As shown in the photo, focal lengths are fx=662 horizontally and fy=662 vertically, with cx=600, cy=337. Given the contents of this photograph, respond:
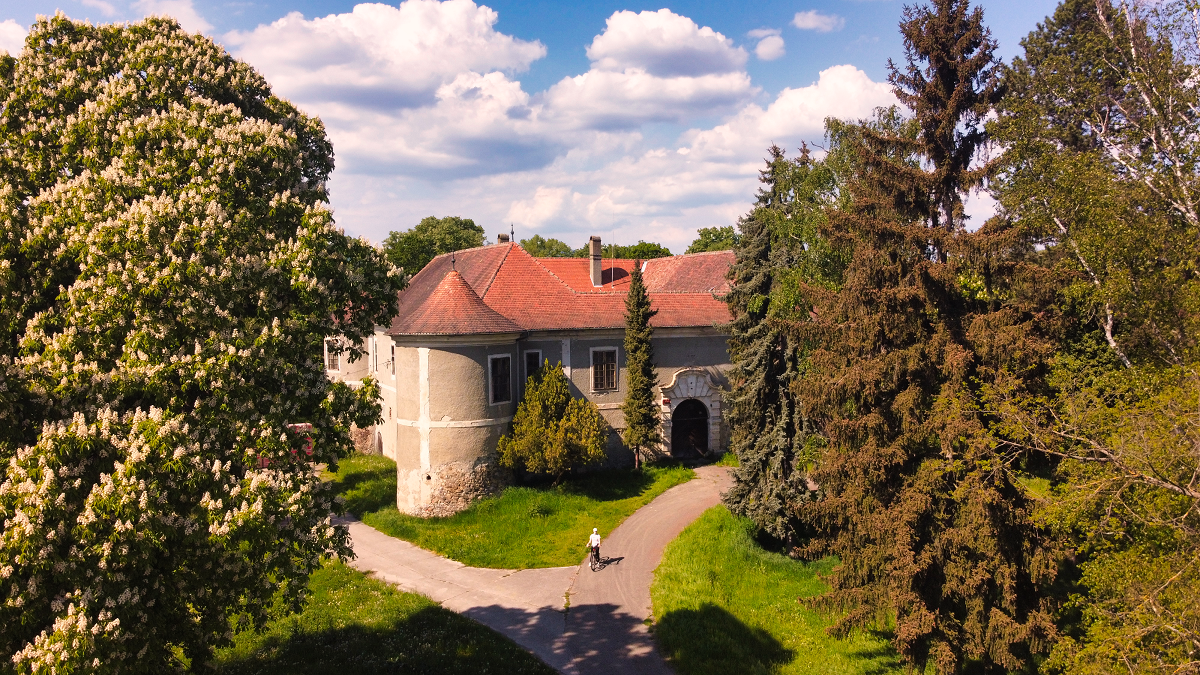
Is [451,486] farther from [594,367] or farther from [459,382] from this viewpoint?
[594,367]

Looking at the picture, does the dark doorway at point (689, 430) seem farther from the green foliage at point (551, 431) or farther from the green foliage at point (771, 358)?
the green foliage at point (771, 358)

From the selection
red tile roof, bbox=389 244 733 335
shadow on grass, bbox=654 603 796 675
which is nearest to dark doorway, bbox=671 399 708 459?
red tile roof, bbox=389 244 733 335

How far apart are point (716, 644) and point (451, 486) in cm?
1144

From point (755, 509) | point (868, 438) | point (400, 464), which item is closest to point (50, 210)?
point (868, 438)

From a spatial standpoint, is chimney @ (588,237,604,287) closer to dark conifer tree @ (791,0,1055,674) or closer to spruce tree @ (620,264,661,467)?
spruce tree @ (620,264,661,467)

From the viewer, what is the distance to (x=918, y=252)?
13.7m

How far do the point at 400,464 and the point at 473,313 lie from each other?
6137 millimetres

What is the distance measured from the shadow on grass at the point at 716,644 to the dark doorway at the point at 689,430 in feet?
44.3

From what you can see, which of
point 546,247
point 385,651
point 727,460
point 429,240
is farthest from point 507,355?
point 546,247

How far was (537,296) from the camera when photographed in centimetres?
2825

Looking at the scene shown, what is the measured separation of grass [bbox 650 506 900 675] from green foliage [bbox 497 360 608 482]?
4.98 meters

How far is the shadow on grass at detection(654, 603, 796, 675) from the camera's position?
14727 millimetres

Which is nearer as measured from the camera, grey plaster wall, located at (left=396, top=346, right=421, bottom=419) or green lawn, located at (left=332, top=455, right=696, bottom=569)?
green lawn, located at (left=332, top=455, right=696, bottom=569)

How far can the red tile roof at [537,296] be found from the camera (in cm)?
2400
